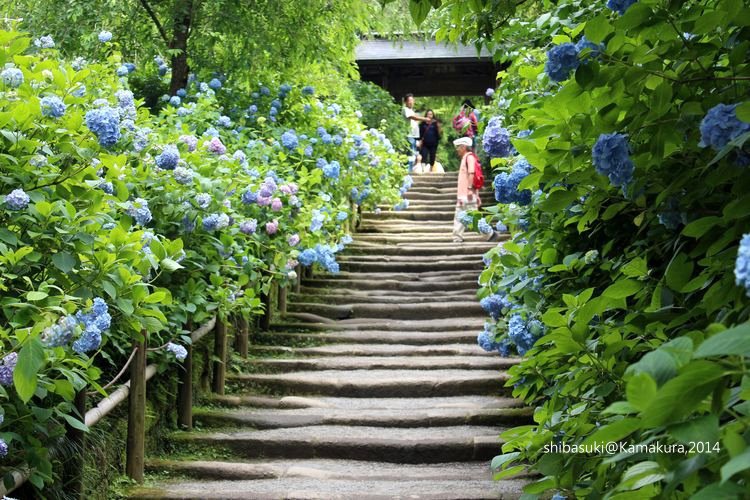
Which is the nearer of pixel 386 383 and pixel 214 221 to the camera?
pixel 214 221

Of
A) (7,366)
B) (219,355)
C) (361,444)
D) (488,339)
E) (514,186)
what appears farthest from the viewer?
(219,355)

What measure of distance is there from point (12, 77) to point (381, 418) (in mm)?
3554

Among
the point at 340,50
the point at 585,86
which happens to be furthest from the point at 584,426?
the point at 340,50

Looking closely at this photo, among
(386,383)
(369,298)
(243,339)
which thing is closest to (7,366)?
(386,383)

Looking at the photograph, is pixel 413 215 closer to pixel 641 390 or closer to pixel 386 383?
pixel 386 383

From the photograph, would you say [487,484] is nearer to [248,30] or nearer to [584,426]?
[584,426]

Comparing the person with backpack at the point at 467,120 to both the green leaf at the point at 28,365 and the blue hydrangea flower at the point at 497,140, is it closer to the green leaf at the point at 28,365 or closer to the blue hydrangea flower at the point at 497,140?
the blue hydrangea flower at the point at 497,140

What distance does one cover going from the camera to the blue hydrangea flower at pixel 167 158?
4.97 metres

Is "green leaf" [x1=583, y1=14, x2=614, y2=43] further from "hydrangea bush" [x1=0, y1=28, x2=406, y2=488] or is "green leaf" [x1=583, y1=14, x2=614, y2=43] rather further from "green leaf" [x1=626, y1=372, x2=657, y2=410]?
"hydrangea bush" [x1=0, y1=28, x2=406, y2=488]

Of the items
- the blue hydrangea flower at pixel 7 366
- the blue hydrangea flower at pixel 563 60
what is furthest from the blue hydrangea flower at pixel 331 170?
the blue hydrangea flower at pixel 563 60

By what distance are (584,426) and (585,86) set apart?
0.75 m

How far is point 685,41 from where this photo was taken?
224cm

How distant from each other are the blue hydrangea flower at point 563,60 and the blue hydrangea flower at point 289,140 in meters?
6.75

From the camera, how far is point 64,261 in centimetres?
347
